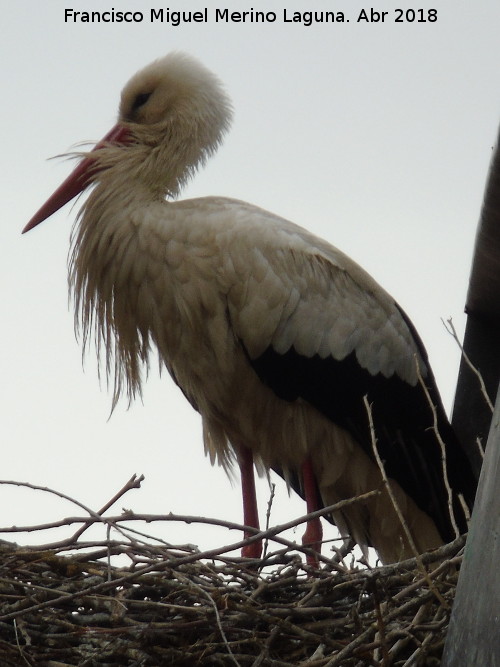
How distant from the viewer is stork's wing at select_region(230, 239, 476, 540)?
402cm

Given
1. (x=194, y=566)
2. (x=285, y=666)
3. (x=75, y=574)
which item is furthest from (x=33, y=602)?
(x=285, y=666)

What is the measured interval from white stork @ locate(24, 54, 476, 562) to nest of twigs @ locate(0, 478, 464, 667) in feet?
3.43

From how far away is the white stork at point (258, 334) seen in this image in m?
4.02

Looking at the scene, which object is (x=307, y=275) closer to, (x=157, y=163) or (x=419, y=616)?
(x=157, y=163)

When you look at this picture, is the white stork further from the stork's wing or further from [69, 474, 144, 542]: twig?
[69, 474, 144, 542]: twig

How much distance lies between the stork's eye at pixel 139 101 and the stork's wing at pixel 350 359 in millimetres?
984

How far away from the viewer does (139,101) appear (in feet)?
15.2

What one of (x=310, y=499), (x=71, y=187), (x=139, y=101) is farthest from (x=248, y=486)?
(x=139, y=101)

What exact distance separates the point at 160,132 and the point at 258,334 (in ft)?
3.30

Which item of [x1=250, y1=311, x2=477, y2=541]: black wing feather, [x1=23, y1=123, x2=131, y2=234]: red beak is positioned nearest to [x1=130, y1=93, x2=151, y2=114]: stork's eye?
[x1=23, y1=123, x2=131, y2=234]: red beak

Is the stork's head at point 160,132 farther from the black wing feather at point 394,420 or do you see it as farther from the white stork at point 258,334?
the black wing feather at point 394,420

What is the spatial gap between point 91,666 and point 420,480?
63.7 inches

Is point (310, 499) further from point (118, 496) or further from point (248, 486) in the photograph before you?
point (118, 496)

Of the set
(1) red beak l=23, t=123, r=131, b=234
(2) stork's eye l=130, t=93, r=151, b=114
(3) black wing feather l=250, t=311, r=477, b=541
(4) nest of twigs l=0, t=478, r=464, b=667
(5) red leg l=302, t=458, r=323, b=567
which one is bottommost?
(4) nest of twigs l=0, t=478, r=464, b=667
